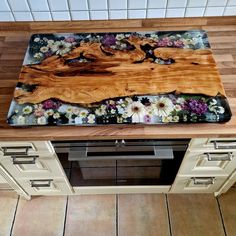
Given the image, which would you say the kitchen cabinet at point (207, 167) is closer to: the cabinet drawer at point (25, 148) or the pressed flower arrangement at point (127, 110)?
the pressed flower arrangement at point (127, 110)

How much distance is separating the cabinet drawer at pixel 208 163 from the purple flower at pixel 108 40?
1.69 feet

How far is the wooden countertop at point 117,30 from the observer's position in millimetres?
857

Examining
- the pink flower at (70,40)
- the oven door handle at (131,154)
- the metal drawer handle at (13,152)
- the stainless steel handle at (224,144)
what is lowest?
the oven door handle at (131,154)

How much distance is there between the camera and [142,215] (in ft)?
4.68

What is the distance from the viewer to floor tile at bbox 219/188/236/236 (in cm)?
139

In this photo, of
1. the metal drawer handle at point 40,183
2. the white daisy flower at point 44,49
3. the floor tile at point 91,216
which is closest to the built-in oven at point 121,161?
the metal drawer handle at point 40,183

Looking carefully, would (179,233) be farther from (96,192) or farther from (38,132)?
(38,132)

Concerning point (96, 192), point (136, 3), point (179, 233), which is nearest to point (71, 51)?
point (136, 3)

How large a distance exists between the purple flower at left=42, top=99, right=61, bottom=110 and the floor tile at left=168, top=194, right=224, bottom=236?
908 mm

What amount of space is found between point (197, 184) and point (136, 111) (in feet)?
2.06

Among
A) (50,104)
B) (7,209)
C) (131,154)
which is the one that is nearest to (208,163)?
(131,154)

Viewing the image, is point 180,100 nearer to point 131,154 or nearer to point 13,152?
point 131,154

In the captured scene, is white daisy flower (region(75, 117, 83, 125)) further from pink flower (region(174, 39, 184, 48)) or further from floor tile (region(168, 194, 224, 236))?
floor tile (region(168, 194, 224, 236))

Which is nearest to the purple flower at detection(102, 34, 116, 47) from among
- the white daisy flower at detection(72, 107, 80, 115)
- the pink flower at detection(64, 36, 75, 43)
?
the pink flower at detection(64, 36, 75, 43)
